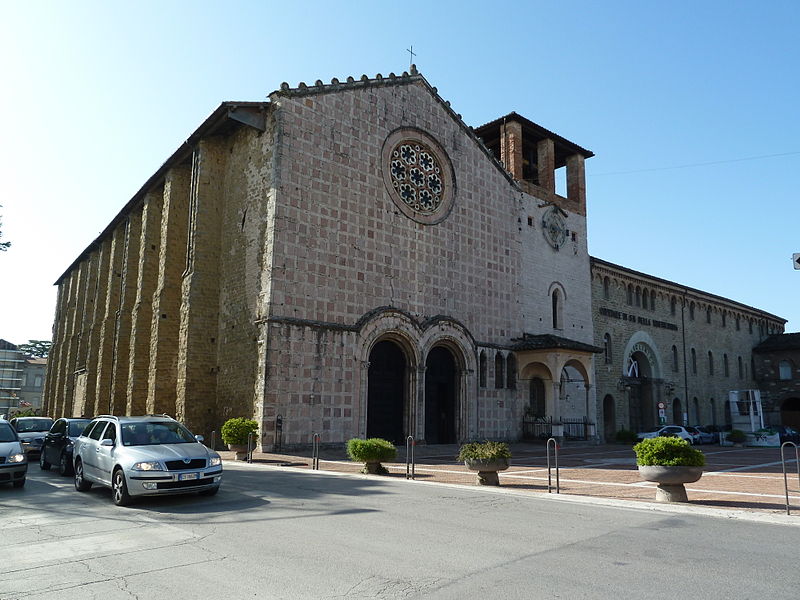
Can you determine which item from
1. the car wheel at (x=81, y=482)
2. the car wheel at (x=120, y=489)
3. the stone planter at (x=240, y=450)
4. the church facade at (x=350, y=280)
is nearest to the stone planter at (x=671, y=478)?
the car wheel at (x=120, y=489)

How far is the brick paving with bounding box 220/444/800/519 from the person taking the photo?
11.6 m

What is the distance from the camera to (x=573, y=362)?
2962cm

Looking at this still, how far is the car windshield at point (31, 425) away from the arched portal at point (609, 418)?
2903cm

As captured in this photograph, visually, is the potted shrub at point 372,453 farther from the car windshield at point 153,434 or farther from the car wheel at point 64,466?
the car wheel at point 64,466

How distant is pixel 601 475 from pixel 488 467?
423 cm

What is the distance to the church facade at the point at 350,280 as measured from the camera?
71.9 feet

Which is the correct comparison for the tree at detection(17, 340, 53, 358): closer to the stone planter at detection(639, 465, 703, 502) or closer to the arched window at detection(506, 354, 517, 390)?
the arched window at detection(506, 354, 517, 390)

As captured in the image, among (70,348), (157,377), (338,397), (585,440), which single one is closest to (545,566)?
(338,397)

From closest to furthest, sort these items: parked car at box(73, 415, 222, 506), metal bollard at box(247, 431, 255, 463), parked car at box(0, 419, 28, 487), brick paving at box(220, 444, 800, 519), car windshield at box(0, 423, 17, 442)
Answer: parked car at box(73, 415, 222, 506) → brick paving at box(220, 444, 800, 519) → parked car at box(0, 419, 28, 487) → car windshield at box(0, 423, 17, 442) → metal bollard at box(247, 431, 255, 463)

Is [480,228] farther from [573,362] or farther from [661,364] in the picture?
[661,364]

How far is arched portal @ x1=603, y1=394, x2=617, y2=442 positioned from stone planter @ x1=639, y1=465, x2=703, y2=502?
85.3ft

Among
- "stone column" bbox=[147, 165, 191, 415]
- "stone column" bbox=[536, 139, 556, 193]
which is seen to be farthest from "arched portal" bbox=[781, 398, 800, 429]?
"stone column" bbox=[147, 165, 191, 415]

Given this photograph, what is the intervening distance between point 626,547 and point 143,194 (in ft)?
103

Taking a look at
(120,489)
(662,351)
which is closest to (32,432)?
(120,489)
